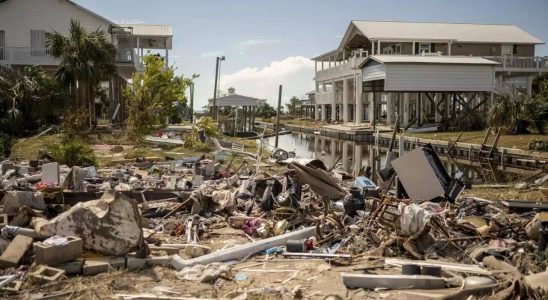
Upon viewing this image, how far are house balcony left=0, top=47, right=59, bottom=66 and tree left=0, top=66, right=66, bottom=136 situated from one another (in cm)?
271

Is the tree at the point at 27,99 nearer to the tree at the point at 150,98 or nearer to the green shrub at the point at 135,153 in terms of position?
the tree at the point at 150,98

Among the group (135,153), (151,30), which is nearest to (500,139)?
(135,153)

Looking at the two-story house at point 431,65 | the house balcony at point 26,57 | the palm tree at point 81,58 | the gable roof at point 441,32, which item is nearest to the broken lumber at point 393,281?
the palm tree at point 81,58

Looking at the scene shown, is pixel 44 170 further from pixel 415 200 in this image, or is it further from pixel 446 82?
pixel 446 82

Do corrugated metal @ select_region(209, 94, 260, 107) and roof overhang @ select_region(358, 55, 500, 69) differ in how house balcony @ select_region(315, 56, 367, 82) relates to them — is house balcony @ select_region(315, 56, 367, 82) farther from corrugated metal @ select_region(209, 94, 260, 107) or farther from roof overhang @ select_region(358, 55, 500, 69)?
corrugated metal @ select_region(209, 94, 260, 107)

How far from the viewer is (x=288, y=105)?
115688mm

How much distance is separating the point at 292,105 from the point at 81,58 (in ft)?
272

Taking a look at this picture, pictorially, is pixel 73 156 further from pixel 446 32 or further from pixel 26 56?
pixel 446 32

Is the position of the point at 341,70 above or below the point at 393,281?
above

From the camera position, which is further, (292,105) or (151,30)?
(292,105)

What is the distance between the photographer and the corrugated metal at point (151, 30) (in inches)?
1764

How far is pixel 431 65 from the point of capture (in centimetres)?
Result: 3944

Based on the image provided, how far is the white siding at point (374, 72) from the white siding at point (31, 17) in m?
20.5

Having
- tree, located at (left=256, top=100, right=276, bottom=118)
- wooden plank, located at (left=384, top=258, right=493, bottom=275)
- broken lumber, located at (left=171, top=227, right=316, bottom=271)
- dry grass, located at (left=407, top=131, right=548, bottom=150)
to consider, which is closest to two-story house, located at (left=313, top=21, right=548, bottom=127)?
dry grass, located at (left=407, top=131, right=548, bottom=150)
